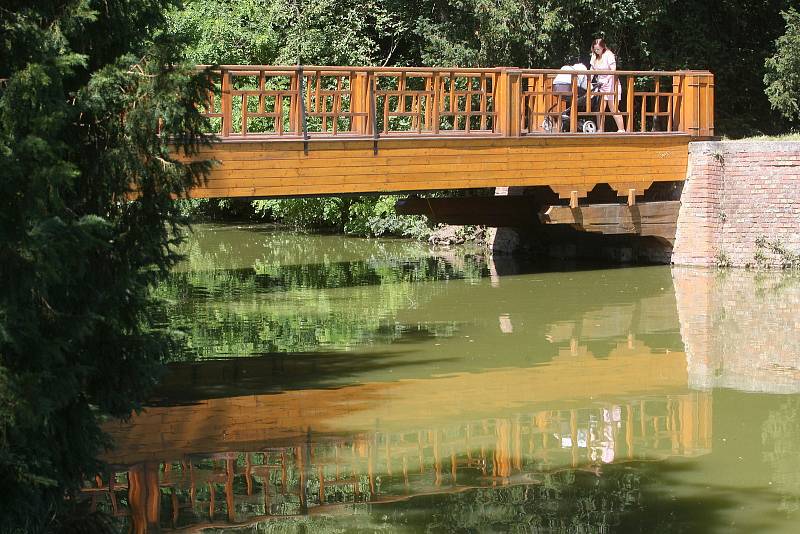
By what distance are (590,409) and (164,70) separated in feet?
15.8

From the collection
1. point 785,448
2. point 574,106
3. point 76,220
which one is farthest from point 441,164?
point 76,220

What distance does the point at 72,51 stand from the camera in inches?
249

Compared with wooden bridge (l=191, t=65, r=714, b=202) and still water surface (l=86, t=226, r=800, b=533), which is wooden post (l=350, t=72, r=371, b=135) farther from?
still water surface (l=86, t=226, r=800, b=533)

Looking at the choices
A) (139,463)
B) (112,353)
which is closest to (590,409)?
(139,463)

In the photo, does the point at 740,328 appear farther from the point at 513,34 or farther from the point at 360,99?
the point at 513,34

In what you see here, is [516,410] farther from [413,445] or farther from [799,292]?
[799,292]

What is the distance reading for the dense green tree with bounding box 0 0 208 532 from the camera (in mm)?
5316

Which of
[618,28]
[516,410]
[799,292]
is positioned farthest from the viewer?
[618,28]

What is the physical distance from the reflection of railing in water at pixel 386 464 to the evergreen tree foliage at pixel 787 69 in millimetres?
13297

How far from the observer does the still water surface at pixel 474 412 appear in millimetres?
7145

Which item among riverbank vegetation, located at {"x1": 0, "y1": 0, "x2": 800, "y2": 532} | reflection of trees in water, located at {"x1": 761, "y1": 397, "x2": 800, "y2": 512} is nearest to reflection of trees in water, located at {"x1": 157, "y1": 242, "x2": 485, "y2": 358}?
riverbank vegetation, located at {"x1": 0, "y1": 0, "x2": 800, "y2": 532}

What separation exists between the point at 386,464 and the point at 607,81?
1097 cm

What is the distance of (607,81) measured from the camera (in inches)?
701

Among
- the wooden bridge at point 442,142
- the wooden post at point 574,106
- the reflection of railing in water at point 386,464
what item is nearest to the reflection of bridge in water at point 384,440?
the reflection of railing in water at point 386,464
